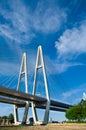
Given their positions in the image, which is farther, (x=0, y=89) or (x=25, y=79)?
(x=25, y=79)

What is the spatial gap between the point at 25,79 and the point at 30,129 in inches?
713

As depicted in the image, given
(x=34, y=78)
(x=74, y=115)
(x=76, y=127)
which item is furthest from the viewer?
(x=34, y=78)

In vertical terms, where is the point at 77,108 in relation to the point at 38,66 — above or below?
below

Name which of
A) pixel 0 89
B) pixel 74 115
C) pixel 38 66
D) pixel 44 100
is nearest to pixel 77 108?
pixel 74 115

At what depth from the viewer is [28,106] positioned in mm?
50188

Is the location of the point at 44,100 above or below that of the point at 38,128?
above

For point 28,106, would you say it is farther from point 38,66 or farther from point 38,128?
point 38,128

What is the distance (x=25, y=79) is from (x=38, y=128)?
17601 mm

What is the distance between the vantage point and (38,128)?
29.8 m

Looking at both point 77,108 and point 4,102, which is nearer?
point 77,108

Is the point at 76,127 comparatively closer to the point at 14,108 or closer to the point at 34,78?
the point at 34,78

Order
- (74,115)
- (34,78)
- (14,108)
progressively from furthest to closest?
(14,108) < (34,78) < (74,115)

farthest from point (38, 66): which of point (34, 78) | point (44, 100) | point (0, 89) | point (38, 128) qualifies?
point (38, 128)

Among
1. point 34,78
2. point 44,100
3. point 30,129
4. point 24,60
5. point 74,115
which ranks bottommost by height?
point 30,129
